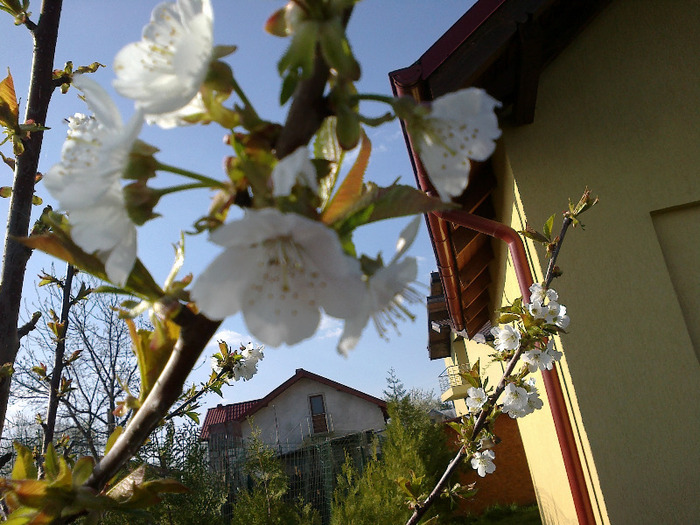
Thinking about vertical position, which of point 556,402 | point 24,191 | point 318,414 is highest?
point 318,414

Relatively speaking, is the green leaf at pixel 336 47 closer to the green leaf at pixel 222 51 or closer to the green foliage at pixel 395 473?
the green leaf at pixel 222 51

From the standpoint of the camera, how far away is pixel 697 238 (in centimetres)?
291

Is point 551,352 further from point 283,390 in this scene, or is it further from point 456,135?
point 283,390

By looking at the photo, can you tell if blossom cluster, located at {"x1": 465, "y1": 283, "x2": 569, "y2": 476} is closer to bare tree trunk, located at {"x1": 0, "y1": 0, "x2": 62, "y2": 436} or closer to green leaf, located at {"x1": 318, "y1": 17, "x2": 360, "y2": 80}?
bare tree trunk, located at {"x1": 0, "y1": 0, "x2": 62, "y2": 436}

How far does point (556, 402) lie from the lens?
2766mm

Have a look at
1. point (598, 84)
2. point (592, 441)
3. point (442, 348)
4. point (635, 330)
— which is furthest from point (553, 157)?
point (442, 348)

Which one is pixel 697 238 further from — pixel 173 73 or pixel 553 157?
pixel 173 73

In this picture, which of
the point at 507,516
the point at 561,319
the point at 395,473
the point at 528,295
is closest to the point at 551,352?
the point at 561,319

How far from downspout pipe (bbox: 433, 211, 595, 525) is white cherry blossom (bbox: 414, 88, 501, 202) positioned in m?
2.06

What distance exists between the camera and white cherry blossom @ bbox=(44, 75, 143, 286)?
0.45 meters

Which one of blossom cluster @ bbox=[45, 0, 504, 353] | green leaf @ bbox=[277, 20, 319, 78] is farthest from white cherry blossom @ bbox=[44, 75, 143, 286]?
green leaf @ bbox=[277, 20, 319, 78]

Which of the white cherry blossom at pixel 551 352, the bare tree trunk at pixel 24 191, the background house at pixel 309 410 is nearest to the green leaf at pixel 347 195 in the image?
the bare tree trunk at pixel 24 191

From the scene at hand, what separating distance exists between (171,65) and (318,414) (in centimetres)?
1850

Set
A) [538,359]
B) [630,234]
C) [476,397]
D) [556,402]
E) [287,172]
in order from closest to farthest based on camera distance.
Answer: [287,172] → [538,359] → [476,397] → [556,402] → [630,234]
